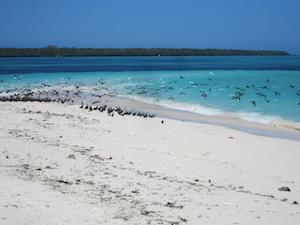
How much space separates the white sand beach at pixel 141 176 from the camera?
19.5ft

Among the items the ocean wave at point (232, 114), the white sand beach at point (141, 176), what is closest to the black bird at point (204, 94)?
the ocean wave at point (232, 114)

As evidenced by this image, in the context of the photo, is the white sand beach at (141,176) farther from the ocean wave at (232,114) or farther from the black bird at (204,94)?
the black bird at (204,94)

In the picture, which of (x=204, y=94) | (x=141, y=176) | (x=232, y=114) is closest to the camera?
(x=141, y=176)

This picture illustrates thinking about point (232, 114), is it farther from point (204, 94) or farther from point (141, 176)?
point (141, 176)

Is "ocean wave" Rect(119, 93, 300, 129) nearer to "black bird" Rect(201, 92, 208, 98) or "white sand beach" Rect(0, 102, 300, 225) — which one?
"black bird" Rect(201, 92, 208, 98)

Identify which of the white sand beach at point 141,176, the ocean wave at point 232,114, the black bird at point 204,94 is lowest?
the ocean wave at point 232,114

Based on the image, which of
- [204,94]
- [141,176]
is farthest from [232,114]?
[141,176]

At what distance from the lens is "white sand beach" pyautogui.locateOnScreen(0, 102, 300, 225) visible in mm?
5934

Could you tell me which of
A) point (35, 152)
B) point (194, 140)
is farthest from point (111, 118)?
point (35, 152)

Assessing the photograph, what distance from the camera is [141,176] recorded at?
7.79 meters

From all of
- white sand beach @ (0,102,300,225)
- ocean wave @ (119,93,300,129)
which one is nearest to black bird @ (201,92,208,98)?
ocean wave @ (119,93,300,129)

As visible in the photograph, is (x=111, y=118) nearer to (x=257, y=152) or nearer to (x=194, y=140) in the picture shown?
(x=194, y=140)

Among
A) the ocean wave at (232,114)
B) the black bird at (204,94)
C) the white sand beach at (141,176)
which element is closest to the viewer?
the white sand beach at (141,176)

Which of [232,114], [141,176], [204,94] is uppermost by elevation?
[141,176]
